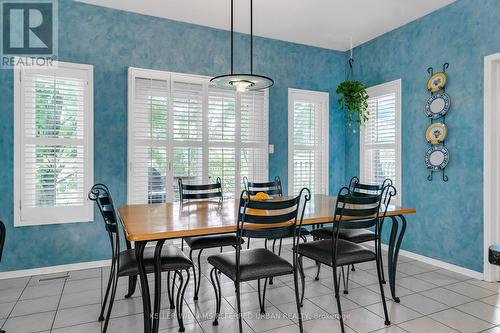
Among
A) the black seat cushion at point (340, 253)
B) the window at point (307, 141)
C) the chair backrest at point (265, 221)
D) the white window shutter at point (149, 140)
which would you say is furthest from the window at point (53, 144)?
the window at point (307, 141)

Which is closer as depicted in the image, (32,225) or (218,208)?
(218,208)

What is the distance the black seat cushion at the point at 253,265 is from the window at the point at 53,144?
2027 millimetres

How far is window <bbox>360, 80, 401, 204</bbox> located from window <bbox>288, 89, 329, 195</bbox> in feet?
1.86

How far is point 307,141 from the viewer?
4.77m

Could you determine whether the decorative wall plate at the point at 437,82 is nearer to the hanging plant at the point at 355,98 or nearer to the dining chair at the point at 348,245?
the hanging plant at the point at 355,98

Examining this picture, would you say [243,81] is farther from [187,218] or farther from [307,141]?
[307,141]

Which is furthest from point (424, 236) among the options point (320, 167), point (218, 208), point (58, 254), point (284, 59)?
point (58, 254)

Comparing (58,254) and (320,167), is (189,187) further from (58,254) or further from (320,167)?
(320,167)

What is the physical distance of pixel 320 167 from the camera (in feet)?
16.1

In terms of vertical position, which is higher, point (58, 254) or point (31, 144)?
point (31, 144)

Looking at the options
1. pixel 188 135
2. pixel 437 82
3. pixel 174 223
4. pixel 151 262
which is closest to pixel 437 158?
pixel 437 82

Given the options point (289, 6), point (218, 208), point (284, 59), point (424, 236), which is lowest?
point (424, 236)

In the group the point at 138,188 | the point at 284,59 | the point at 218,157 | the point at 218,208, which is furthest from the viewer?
the point at 284,59

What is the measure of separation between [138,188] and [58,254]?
1.04 meters
